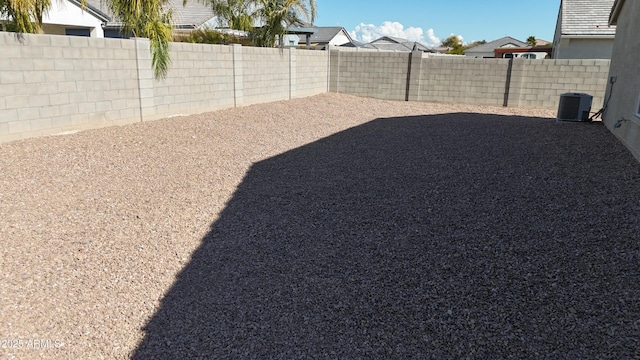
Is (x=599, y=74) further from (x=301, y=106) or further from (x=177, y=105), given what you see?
(x=177, y=105)

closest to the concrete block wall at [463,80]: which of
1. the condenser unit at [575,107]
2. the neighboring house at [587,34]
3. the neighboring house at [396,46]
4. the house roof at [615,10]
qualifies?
the house roof at [615,10]

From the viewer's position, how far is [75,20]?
852 inches

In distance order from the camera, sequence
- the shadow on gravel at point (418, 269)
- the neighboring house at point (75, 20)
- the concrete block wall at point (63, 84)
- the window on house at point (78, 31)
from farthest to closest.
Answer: the window on house at point (78, 31)
the neighboring house at point (75, 20)
the concrete block wall at point (63, 84)
the shadow on gravel at point (418, 269)

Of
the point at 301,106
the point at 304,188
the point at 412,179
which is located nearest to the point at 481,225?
the point at 412,179

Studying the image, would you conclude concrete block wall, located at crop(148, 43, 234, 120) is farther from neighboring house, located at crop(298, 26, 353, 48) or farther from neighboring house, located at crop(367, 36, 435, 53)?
neighboring house, located at crop(298, 26, 353, 48)

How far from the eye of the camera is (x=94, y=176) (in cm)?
665

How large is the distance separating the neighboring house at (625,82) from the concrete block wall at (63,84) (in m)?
9.67

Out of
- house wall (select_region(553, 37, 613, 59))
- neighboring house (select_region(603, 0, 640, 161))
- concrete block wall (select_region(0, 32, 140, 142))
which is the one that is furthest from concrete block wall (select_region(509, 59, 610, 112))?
concrete block wall (select_region(0, 32, 140, 142))

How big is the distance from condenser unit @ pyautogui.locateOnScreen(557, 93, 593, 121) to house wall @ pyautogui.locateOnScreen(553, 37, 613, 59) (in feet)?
32.7

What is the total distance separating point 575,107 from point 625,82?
2340 mm

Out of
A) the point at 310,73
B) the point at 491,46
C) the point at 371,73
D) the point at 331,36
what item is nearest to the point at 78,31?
the point at 310,73

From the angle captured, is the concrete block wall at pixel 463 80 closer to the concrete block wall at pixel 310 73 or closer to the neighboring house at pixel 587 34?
the concrete block wall at pixel 310 73

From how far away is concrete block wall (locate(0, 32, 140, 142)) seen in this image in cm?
771

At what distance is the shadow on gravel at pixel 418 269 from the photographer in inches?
121
